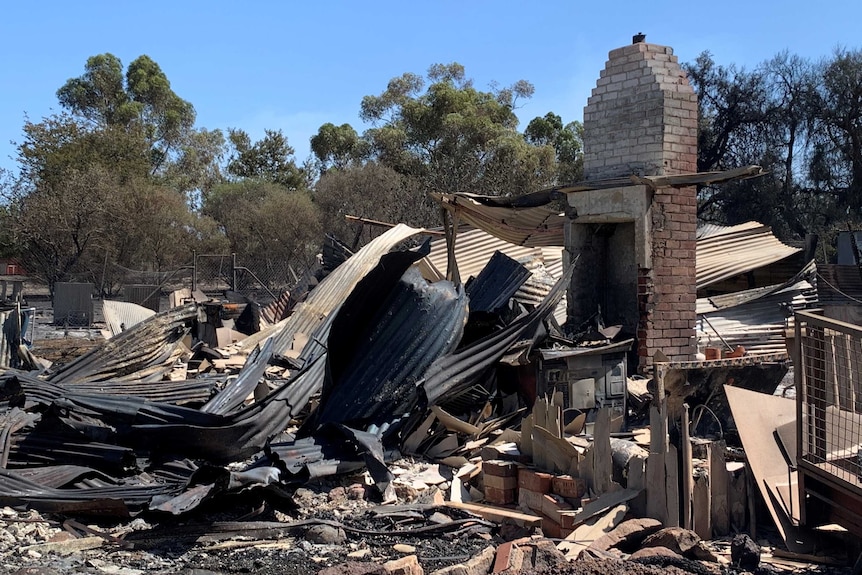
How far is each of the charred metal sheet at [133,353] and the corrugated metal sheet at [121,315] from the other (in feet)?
12.1

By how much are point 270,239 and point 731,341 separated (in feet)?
64.5

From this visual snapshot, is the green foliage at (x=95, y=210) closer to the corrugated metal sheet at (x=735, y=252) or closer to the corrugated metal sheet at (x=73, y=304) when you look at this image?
the corrugated metal sheet at (x=73, y=304)

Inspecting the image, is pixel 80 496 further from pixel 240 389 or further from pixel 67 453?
pixel 240 389

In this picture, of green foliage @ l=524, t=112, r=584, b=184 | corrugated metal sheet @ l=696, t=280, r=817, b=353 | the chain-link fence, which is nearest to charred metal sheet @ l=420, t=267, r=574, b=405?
corrugated metal sheet @ l=696, t=280, r=817, b=353

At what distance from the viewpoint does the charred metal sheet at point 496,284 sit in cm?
787

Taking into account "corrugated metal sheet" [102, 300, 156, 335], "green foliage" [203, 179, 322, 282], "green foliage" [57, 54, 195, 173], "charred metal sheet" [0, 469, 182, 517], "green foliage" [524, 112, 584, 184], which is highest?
"green foliage" [57, 54, 195, 173]

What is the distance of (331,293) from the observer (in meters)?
11.0

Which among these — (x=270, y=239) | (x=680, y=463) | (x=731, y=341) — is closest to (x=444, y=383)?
(x=680, y=463)

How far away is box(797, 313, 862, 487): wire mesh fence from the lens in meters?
4.36

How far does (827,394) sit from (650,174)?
3.89 metres

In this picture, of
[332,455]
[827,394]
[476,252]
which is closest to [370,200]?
[476,252]

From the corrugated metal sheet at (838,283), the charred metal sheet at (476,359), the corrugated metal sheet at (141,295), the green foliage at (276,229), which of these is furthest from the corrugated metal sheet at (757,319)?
the green foliage at (276,229)

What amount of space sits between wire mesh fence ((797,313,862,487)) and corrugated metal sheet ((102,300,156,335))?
35.7 feet

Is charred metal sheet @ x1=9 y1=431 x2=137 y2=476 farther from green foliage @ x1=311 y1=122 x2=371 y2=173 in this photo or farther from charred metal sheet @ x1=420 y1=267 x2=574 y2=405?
green foliage @ x1=311 y1=122 x2=371 y2=173
